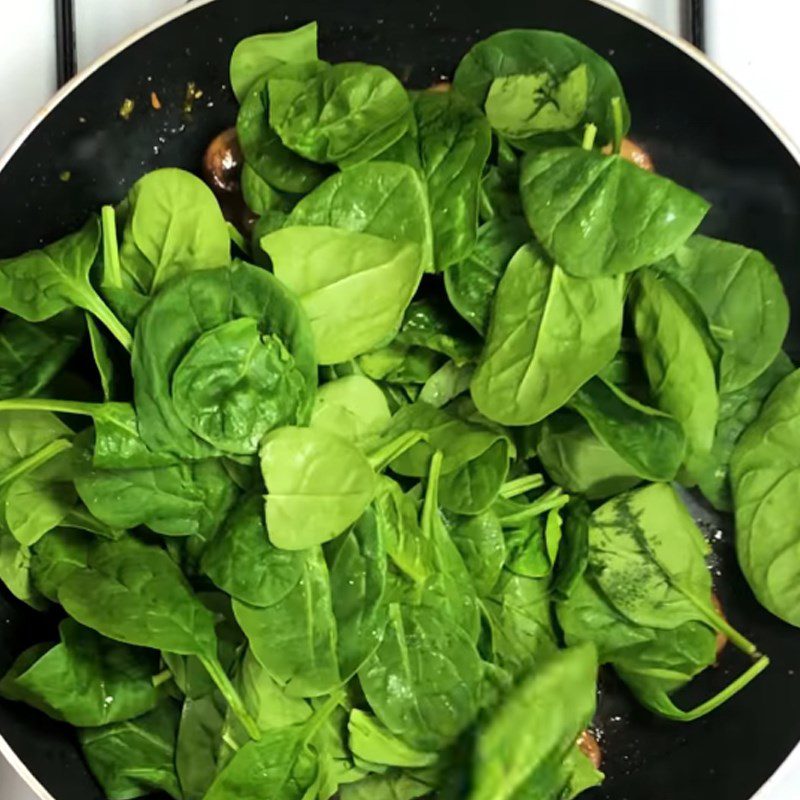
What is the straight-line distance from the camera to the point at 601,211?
19.7 inches

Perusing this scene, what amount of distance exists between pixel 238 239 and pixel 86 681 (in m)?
0.23

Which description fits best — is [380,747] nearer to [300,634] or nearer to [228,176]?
[300,634]

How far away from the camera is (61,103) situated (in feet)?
1.81

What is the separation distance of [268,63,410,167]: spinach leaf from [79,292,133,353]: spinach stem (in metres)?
0.11

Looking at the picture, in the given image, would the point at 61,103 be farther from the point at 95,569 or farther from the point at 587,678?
the point at 587,678

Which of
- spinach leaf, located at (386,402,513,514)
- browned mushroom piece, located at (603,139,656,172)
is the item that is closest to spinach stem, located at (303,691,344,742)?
spinach leaf, located at (386,402,513,514)

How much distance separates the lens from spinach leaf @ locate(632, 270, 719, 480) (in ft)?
1.68

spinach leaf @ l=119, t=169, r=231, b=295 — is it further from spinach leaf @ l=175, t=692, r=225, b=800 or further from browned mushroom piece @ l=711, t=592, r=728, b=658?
browned mushroom piece @ l=711, t=592, r=728, b=658

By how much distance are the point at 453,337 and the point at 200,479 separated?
144 millimetres

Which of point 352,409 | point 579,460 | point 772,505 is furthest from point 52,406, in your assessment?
point 772,505

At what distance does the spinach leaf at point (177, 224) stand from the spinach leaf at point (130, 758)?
23 centimetres

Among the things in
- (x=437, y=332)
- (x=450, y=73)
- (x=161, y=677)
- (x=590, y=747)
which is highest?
(x=450, y=73)

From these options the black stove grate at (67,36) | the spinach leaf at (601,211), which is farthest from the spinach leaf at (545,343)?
the black stove grate at (67,36)

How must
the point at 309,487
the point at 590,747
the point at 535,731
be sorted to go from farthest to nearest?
the point at 590,747
the point at 309,487
the point at 535,731
